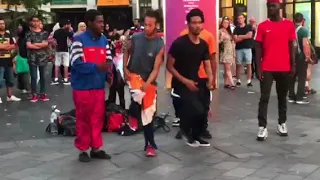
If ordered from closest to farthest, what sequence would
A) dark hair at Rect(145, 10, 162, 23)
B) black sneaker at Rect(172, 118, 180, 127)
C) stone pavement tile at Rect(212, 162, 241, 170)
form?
1. stone pavement tile at Rect(212, 162, 241, 170)
2. dark hair at Rect(145, 10, 162, 23)
3. black sneaker at Rect(172, 118, 180, 127)

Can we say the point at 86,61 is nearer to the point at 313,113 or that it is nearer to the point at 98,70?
the point at 98,70

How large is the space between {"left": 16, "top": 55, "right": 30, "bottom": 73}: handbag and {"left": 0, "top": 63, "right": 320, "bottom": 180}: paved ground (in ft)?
12.7

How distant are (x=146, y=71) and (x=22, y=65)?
7.30m

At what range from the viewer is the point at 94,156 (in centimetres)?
675

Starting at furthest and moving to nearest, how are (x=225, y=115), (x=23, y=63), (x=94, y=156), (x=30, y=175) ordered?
1. (x=23, y=63)
2. (x=225, y=115)
3. (x=94, y=156)
4. (x=30, y=175)

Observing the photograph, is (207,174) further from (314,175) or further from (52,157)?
(52,157)

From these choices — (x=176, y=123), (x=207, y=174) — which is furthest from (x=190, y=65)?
(x=176, y=123)

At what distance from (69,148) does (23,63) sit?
21.3 ft

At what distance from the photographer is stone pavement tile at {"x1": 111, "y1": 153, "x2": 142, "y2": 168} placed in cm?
647

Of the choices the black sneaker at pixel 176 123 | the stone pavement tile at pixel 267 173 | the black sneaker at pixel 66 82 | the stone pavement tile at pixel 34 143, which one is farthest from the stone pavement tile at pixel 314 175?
the black sneaker at pixel 66 82

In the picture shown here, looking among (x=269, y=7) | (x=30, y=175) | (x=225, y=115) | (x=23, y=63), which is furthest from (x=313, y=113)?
(x=23, y=63)

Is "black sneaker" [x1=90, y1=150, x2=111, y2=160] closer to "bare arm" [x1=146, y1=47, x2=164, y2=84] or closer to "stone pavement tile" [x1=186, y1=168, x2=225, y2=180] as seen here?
"bare arm" [x1=146, y1=47, x2=164, y2=84]

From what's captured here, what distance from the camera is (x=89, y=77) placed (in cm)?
643

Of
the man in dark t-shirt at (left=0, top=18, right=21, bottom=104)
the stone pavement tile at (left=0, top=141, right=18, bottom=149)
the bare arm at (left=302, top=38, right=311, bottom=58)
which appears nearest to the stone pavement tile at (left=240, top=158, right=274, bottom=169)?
the stone pavement tile at (left=0, top=141, right=18, bottom=149)
